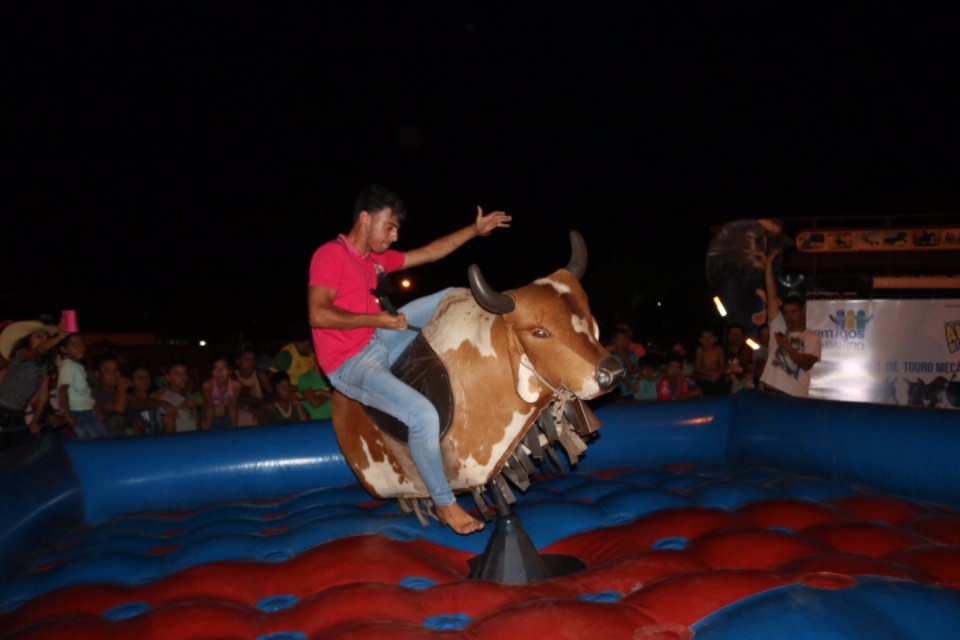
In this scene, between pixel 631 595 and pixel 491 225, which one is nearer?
pixel 631 595

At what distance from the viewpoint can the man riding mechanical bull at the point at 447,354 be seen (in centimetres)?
258

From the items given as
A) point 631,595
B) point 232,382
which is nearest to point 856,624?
point 631,595

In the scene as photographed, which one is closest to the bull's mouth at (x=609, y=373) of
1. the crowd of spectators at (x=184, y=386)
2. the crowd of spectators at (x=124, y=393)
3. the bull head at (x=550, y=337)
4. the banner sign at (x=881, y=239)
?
the bull head at (x=550, y=337)

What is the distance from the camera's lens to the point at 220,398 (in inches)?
244

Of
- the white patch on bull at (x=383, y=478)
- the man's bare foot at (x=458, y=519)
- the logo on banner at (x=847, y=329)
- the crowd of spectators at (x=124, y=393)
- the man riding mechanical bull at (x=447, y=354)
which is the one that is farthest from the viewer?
the logo on banner at (x=847, y=329)

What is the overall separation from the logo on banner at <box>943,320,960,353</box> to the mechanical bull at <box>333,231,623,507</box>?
5.91 meters

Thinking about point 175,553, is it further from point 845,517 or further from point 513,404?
point 845,517

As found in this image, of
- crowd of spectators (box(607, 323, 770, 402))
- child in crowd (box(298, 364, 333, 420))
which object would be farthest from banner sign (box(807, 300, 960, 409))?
child in crowd (box(298, 364, 333, 420))

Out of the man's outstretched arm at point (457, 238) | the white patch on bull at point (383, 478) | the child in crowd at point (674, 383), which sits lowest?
the child in crowd at point (674, 383)

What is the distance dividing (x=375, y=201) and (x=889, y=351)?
21.3ft

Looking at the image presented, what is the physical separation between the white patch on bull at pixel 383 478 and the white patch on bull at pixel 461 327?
0.52 metres

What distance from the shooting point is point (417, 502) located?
3.26 meters

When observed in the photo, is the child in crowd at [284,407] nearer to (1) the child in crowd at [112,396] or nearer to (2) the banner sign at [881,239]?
(1) the child in crowd at [112,396]

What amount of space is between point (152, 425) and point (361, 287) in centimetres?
401
